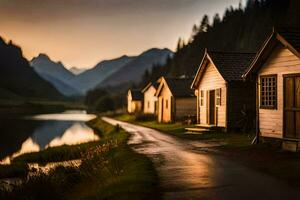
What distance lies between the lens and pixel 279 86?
20953 mm

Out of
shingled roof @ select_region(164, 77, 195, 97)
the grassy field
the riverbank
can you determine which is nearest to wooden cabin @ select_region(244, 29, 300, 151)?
the riverbank

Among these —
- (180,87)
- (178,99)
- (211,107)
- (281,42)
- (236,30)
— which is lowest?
(211,107)

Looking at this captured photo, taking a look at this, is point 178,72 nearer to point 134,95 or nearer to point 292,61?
point 134,95

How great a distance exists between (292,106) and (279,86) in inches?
57.0

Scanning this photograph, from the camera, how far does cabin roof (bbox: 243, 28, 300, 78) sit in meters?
19.2

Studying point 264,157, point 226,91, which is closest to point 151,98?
point 226,91

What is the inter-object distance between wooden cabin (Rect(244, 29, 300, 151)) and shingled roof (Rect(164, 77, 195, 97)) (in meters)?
25.9

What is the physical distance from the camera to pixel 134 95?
8838cm

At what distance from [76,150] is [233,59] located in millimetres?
14288

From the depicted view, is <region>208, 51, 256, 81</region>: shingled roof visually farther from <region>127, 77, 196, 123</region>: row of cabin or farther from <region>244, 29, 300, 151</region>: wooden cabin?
<region>127, 77, 196, 123</region>: row of cabin

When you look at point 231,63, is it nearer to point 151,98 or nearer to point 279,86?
point 279,86

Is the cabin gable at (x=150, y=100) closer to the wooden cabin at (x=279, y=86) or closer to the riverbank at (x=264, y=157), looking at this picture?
the riverbank at (x=264, y=157)

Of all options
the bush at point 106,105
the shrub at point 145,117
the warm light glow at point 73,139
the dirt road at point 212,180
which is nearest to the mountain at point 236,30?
the bush at point 106,105

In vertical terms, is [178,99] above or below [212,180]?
above
